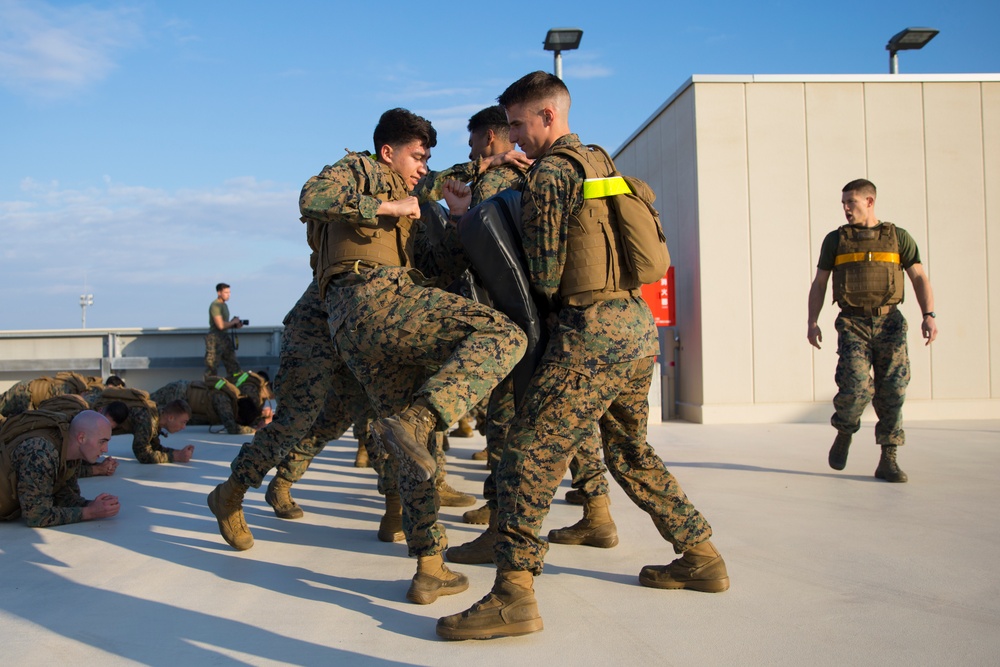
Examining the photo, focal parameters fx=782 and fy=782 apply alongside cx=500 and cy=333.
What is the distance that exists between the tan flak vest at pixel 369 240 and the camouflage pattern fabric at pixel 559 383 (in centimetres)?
71

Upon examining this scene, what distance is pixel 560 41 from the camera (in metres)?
10.5

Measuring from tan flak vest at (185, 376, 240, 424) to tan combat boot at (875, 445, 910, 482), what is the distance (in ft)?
20.3

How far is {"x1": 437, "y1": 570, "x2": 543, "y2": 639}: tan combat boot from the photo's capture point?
8.03 ft

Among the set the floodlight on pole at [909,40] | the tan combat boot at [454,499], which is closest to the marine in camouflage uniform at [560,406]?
the tan combat boot at [454,499]

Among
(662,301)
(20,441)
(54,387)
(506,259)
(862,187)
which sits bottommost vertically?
(20,441)

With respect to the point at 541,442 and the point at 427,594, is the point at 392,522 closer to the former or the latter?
the point at 427,594

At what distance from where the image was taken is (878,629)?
2.51m

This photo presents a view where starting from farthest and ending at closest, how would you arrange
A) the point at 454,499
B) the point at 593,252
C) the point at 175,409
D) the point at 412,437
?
the point at 175,409
the point at 454,499
the point at 593,252
the point at 412,437

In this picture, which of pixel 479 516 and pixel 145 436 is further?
pixel 145 436

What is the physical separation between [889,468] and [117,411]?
556 centimetres

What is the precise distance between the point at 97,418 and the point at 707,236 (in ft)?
20.2

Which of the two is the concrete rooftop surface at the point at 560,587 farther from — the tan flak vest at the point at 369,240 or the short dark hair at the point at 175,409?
the short dark hair at the point at 175,409

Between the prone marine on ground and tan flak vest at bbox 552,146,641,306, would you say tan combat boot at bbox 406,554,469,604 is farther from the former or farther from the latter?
the prone marine on ground

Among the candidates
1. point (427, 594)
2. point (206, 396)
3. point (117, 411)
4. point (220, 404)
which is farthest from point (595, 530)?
point (206, 396)
